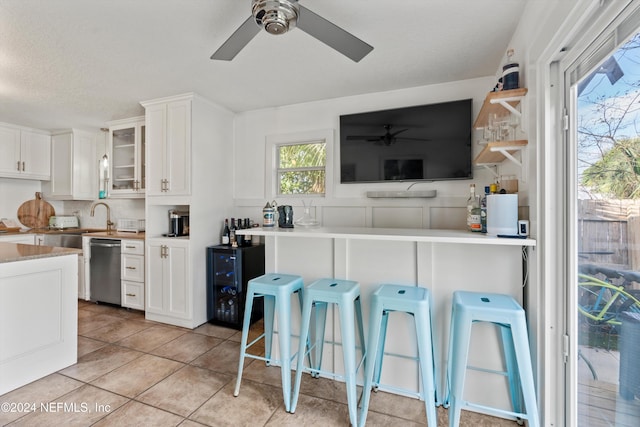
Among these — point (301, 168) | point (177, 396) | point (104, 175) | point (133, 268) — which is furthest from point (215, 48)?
point (104, 175)

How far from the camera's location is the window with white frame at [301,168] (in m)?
3.20

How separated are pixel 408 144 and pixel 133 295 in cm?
349

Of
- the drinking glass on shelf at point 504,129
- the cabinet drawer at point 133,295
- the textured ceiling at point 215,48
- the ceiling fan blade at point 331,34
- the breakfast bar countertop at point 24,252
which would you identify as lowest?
the cabinet drawer at point 133,295

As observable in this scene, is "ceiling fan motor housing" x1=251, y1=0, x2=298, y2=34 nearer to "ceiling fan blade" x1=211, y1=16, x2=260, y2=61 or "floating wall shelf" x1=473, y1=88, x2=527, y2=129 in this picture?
"ceiling fan blade" x1=211, y1=16, x2=260, y2=61

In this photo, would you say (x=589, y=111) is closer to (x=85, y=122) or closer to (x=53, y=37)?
(x=53, y=37)

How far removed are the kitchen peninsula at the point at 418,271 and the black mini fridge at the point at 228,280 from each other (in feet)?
3.25

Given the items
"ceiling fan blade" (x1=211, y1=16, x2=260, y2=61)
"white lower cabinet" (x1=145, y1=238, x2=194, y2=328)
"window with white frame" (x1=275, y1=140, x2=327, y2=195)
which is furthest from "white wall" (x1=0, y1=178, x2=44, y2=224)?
"ceiling fan blade" (x1=211, y1=16, x2=260, y2=61)

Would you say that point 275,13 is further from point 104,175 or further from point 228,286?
point 104,175

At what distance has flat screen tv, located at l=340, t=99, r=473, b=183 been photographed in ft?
8.46

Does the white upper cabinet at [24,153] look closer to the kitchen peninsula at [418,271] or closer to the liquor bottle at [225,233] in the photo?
the liquor bottle at [225,233]

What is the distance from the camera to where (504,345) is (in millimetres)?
1612

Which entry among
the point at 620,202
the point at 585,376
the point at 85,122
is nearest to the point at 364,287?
the point at 585,376

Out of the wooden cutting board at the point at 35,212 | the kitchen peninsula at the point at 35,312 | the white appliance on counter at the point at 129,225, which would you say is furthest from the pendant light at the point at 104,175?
the kitchen peninsula at the point at 35,312

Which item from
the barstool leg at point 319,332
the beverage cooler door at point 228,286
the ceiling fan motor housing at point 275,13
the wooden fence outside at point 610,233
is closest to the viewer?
the wooden fence outside at point 610,233
